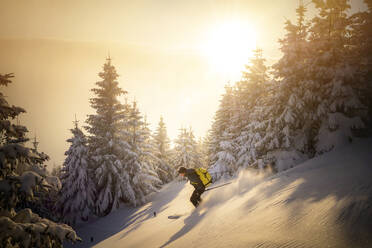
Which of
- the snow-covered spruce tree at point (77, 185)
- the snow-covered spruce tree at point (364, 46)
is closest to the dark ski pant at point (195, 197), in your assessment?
the snow-covered spruce tree at point (364, 46)

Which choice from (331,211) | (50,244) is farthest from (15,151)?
(331,211)

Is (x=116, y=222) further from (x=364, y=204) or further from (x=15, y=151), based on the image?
(x=364, y=204)

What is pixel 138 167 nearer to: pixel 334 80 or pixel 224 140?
pixel 224 140

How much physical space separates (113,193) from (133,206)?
2688 millimetres

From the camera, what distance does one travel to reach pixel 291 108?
13859mm

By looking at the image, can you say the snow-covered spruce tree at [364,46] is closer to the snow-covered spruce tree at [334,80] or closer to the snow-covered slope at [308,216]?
the snow-covered spruce tree at [334,80]

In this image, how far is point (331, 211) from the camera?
167 inches

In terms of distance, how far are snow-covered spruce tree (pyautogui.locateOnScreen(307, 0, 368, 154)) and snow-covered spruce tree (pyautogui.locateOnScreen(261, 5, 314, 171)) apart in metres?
0.65

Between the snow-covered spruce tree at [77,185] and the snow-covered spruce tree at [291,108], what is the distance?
1833cm

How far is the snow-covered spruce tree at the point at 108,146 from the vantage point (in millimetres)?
21141

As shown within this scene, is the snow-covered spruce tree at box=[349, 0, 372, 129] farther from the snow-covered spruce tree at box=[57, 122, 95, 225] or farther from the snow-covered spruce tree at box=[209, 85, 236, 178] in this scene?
the snow-covered spruce tree at box=[57, 122, 95, 225]

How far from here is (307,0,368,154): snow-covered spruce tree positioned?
38.2 ft

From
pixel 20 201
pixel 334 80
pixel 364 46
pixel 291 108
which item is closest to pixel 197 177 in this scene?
pixel 20 201

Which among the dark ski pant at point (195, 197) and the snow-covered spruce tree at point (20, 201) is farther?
the dark ski pant at point (195, 197)
